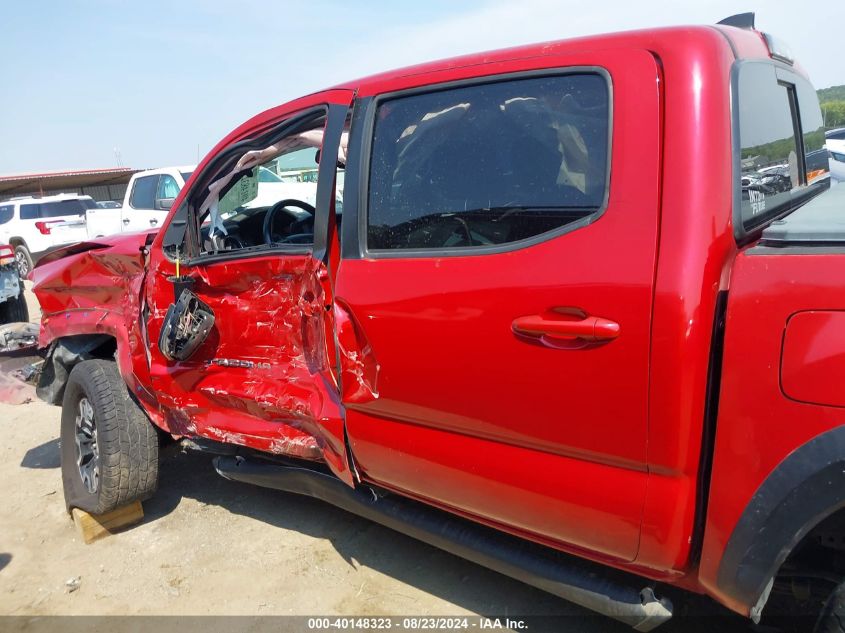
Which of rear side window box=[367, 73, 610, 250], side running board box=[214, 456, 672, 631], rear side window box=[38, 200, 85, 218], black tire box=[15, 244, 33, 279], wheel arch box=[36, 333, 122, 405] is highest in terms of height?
rear side window box=[367, 73, 610, 250]

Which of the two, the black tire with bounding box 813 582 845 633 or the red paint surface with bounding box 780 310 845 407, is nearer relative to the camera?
the red paint surface with bounding box 780 310 845 407

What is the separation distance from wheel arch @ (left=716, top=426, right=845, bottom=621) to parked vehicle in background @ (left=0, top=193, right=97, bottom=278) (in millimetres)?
15258

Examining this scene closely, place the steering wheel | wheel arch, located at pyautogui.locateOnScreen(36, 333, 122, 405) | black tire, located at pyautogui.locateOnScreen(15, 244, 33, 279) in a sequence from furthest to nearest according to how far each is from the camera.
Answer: black tire, located at pyautogui.locateOnScreen(15, 244, 33, 279)
wheel arch, located at pyautogui.locateOnScreen(36, 333, 122, 405)
the steering wheel

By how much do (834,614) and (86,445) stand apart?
11.4 feet

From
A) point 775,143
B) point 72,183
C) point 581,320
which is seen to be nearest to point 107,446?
point 581,320

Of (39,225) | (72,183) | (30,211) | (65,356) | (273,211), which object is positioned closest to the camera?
(273,211)

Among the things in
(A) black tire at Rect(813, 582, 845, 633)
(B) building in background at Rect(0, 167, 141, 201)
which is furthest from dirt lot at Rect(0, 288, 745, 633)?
(B) building in background at Rect(0, 167, 141, 201)

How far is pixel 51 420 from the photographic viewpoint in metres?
5.14

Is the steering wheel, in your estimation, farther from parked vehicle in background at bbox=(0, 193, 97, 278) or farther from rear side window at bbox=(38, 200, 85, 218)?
rear side window at bbox=(38, 200, 85, 218)

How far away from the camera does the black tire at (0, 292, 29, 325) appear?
7605 mm

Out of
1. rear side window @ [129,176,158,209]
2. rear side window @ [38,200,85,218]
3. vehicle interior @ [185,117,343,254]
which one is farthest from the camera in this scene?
rear side window @ [38,200,85,218]

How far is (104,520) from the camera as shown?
3.33m

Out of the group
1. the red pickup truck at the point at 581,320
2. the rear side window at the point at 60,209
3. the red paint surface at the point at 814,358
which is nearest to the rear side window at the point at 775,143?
the red pickup truck at the point at 581,320

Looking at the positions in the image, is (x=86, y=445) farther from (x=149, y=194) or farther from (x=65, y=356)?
(x=149, y=194)
